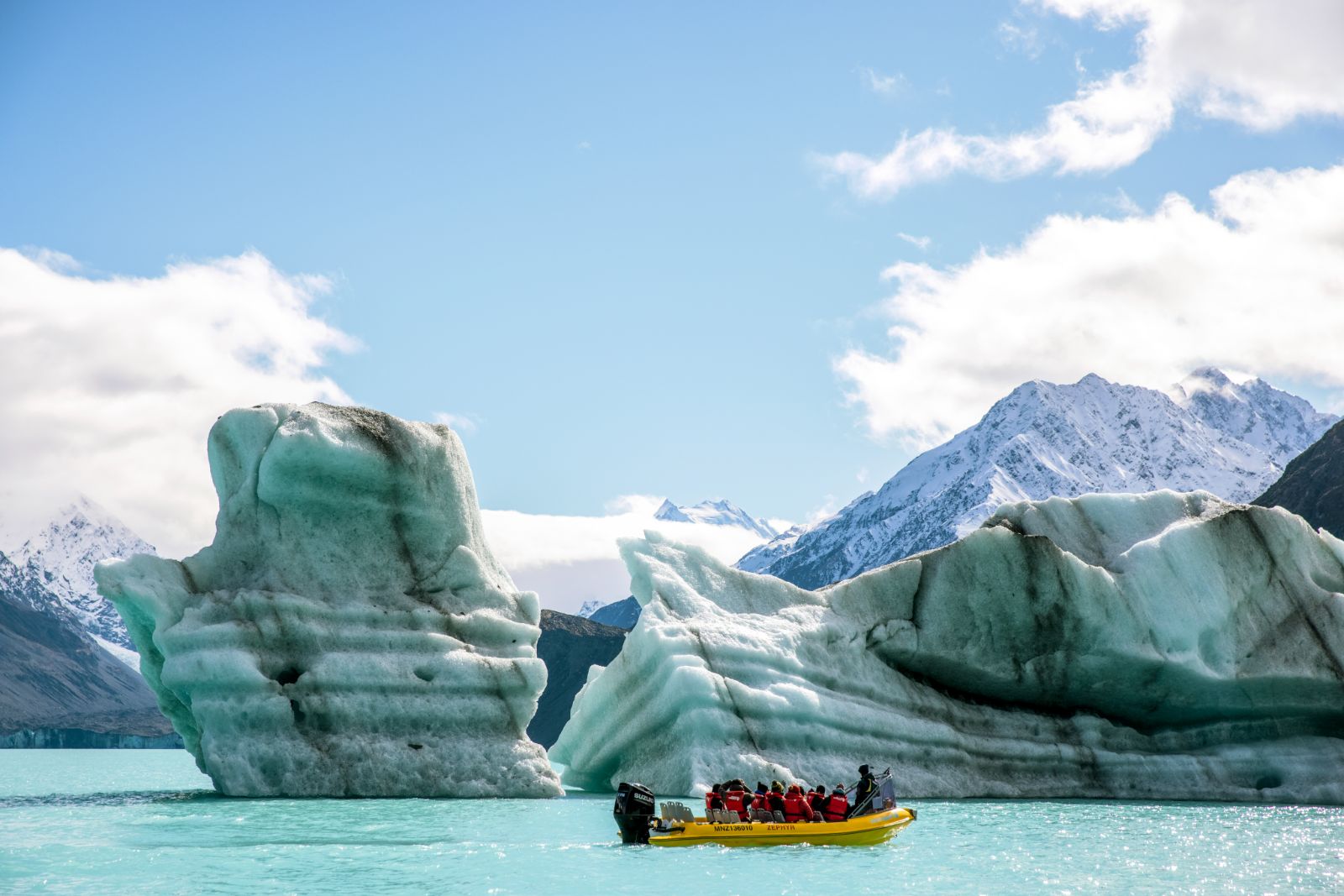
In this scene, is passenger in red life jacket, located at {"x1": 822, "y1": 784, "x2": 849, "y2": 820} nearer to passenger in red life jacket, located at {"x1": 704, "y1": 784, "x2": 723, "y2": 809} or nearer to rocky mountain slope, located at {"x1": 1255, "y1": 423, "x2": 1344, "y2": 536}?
passenger in red life jacket, located at {"x1": 704, "y1": 784, "x2": 723, "y2": 809}

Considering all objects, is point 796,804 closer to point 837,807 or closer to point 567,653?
point 837,807

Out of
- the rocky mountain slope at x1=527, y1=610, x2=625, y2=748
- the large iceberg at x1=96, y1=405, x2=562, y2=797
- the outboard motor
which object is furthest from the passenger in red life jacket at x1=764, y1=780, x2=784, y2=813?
the rocky mountain slope at x1=527, y1=610, x2=625, y2=748

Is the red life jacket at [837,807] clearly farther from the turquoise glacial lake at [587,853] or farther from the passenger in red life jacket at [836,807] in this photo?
the turquoise glacial lake at [587,853]

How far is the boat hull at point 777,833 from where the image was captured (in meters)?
21.3

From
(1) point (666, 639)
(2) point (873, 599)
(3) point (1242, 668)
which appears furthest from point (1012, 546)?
(1) point (666, 639)

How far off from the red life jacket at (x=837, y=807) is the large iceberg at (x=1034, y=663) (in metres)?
5.59

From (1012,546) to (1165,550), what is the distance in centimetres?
326

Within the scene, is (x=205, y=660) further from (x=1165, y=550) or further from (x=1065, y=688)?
(x=1165, y=550)

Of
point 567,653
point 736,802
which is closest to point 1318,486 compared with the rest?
point 567,653

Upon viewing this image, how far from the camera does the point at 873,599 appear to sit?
30328mm

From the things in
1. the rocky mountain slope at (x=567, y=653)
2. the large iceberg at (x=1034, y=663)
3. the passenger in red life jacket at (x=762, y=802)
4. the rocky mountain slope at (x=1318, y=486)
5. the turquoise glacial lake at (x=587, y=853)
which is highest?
the rocky mountain slope at (x=1318, y=486)

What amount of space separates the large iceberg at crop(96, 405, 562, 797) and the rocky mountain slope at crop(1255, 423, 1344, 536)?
65.3 meters

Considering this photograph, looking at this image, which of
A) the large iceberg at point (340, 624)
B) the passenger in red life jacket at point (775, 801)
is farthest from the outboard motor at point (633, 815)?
the large iceberg at point (340, 624)

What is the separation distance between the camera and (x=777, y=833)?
21.4 m
